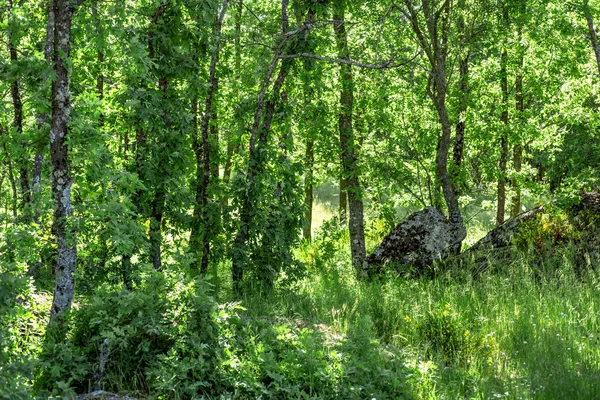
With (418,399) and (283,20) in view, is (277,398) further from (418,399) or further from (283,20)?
(283,20)

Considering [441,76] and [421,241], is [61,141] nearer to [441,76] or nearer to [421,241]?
[421,241]

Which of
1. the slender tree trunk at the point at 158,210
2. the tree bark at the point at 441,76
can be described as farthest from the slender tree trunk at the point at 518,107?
the slender tree trunk at the point at 158,210

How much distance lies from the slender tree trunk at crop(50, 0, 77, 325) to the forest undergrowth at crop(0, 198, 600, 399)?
0.36 meters

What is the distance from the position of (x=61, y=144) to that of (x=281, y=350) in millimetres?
3146

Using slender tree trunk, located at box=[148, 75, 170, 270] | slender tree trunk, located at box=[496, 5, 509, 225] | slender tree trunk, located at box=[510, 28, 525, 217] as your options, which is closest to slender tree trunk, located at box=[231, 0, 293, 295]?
slender tree trunk, located at box=[148, 75, 170, 270]

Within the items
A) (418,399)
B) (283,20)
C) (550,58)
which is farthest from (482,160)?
(418,399)

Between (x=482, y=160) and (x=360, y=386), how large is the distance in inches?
383

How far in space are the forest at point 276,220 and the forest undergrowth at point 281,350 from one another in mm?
27

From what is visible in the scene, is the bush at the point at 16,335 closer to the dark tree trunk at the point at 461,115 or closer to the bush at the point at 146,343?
the bush at the point at 146,343

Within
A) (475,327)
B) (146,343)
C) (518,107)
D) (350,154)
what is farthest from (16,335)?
(518,107)

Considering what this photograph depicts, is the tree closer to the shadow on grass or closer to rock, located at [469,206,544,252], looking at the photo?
the shadow on grass

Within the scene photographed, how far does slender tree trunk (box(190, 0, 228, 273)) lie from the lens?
984 centimetres

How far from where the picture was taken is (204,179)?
34.0ft

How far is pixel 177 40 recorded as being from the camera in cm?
903
